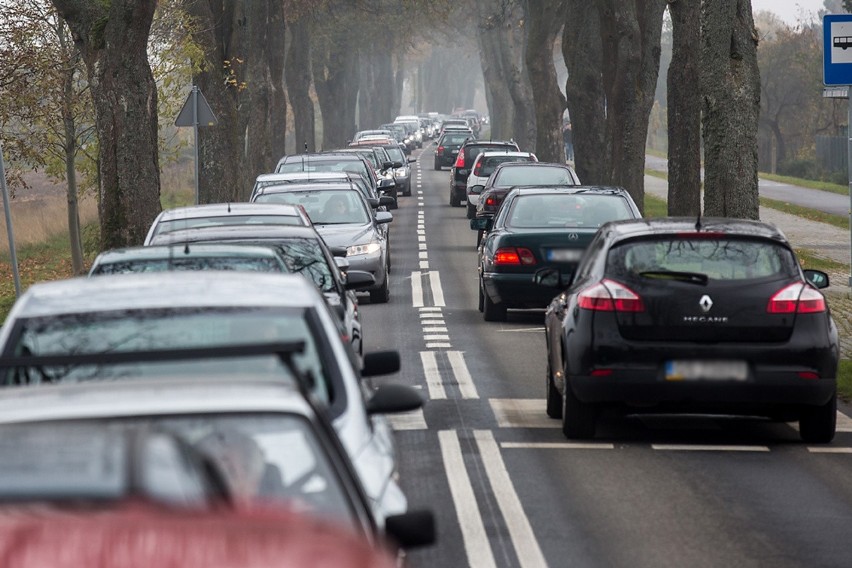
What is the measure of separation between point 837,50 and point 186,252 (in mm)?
13102

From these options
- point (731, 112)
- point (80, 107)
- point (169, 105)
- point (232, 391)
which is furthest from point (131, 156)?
point (232, 391)

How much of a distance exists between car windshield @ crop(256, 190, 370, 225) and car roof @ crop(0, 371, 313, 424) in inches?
688

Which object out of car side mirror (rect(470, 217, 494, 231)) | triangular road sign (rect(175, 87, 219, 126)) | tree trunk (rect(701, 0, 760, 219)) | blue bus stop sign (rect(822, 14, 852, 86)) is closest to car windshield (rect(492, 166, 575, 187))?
triangular road sign (rect(175, 87, 219, 126))

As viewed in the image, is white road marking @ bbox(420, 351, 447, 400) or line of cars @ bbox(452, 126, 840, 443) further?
white road marking @ bbox(420, 351, 447, 400)

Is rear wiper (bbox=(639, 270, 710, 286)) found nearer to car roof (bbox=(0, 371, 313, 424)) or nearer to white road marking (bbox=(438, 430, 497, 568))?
white road marking (bbox=(438, 430, 497, 568))

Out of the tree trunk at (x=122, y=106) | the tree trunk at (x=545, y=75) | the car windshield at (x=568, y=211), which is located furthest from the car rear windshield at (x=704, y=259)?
the tree trunk at (x=545, y=75)

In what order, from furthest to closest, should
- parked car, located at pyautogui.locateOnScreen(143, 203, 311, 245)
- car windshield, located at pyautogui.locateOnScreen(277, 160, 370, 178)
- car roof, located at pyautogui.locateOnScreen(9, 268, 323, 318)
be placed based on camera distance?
car windshield, located at pyautogui.locateOnScreen(277, 160, 370, 178)
parked car, located at pyautogui.locateOnScreen(143, 203, 311, 245)
car roof, located at pyautogui.locateOnScreen(9, 268, 323, 318)

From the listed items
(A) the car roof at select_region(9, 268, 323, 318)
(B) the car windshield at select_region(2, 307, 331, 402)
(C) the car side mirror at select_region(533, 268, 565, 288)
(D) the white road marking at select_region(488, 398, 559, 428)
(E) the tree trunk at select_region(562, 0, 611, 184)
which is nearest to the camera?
(B) the car windshield at select_region(2, 307, 331, 402)

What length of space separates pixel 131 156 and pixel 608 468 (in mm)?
14361

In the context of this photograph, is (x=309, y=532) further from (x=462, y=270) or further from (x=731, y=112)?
(x=462, y=270)

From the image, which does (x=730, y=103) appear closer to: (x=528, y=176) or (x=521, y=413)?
(x=521, y=413)

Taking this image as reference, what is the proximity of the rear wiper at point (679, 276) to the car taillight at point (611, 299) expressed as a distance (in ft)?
0.60

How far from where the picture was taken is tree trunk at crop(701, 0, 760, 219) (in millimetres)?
19828

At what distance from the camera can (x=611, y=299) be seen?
11.1 metres
